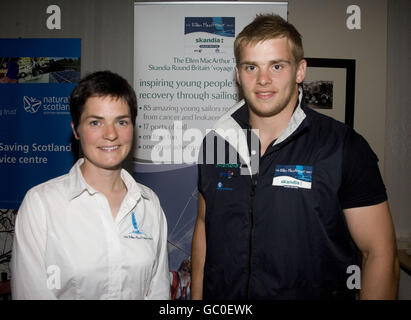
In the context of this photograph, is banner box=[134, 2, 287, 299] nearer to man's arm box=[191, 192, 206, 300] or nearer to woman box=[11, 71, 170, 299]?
man's arm box=[191, 192, 206, 300]

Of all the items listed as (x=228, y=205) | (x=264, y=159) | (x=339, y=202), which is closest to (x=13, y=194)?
(x=228, y=205)

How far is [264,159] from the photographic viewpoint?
63.0 inches

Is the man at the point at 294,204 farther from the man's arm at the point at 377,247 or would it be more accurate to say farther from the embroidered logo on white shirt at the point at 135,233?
the embroidered logo on white shirt at the point at 135,233

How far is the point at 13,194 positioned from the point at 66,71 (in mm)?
1329

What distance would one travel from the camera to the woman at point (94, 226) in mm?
1368

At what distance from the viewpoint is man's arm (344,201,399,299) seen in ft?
4.82

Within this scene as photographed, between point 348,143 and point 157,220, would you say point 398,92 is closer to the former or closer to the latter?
point 348,143

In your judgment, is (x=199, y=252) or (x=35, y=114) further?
(x=35, y=114)

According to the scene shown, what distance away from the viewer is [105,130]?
1.49 meters

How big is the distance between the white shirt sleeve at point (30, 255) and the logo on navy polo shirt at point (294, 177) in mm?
1124

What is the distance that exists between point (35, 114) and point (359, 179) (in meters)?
2.93

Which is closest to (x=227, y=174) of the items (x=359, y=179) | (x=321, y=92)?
(x=359, y=179)

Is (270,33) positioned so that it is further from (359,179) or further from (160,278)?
(160,278)

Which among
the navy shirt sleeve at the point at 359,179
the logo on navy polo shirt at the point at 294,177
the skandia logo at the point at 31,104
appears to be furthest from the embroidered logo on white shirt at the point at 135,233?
the skandia logo at the point at 31,104
